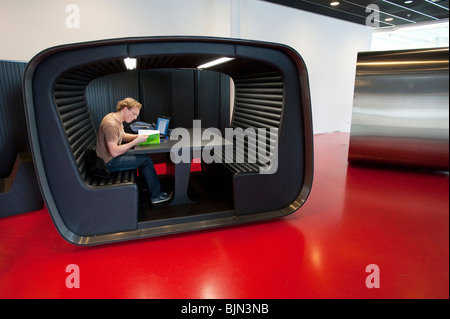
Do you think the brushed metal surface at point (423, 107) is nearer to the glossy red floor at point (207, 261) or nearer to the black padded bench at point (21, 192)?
the glossy red floor at point (207, 261)

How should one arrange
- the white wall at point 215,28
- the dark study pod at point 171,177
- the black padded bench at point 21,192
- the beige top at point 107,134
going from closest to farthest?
the dark study pod at point 171,177 → the beige top at point 107,134 → the black padded bench at point 21,192 → the white wall at point 215,28

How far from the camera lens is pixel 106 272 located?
273 centimetres

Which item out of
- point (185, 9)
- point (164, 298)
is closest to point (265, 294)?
point (164, 298)

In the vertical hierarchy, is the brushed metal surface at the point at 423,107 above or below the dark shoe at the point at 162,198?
above

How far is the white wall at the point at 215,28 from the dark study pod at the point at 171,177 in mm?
1913

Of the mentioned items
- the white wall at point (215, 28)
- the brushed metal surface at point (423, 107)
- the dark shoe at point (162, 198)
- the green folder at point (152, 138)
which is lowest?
the dark shoe at point (162, 198)

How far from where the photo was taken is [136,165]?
12.5 ft

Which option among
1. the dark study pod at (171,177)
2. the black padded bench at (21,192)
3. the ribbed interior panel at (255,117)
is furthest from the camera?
the black padded bench at (21,192)

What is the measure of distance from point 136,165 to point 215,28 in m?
4.61

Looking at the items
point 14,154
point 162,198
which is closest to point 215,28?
point 162,198

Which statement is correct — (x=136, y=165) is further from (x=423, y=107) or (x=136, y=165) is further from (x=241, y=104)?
(x=423, y=107)

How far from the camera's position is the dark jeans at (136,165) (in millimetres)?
3688

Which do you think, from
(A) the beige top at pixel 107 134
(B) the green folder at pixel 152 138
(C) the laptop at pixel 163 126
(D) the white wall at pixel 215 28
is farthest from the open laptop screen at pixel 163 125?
(D) the white wall at pixel 215 28

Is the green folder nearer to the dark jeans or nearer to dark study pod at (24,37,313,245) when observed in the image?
the dark jeans
